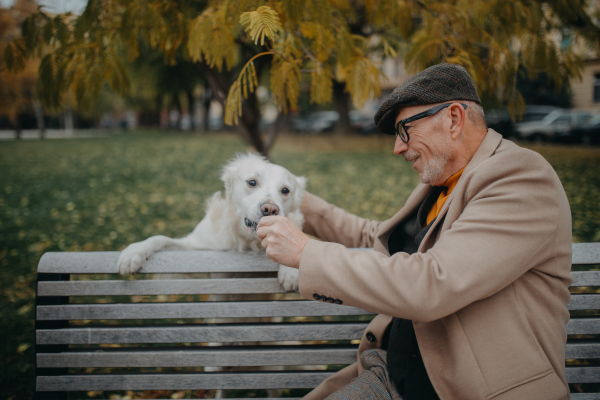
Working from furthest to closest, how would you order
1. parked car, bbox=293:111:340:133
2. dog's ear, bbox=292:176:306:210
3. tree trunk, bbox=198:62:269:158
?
parked car, bbox=293:111:340:133, tree trunk, bbox=198:62:269:158, dog's ear, bbox=292:176:306:210

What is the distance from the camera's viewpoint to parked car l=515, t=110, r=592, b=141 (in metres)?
18.2

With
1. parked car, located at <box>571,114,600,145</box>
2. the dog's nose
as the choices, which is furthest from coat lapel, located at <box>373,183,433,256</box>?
parked car, located at <box>571,114,600,145</box>

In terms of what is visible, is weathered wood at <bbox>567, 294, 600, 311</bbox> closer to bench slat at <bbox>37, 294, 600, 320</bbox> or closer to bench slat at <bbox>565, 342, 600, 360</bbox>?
bench slat at <bbox>565, 342, 600, 360</bbox>

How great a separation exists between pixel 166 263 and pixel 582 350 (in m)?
2.40

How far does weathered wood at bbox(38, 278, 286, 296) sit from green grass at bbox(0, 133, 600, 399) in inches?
52.5

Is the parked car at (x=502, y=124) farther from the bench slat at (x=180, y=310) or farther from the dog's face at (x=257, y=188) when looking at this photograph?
the bench slat at (x=180, y=310)

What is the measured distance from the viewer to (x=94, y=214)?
7641 mm

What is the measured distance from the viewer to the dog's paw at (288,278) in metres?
2.06

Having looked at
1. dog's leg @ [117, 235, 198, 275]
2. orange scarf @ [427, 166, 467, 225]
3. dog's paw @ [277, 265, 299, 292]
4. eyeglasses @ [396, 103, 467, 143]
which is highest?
eyeglasses @ [396, 103, 467, 143]

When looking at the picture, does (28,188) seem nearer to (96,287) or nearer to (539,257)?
(96,287)

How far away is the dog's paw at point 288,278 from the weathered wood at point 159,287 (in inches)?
1.9

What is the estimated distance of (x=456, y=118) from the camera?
163 centimetres

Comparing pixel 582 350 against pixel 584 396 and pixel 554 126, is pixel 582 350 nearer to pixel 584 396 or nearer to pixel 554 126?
pixel 584 396

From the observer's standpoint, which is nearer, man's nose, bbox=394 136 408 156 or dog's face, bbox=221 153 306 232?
man's nose, bbox=394 136 408 156
